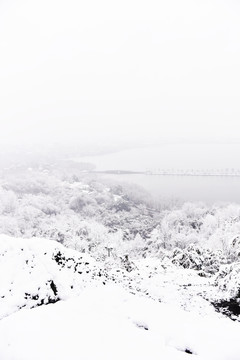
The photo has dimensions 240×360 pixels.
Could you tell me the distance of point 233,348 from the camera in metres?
5.73

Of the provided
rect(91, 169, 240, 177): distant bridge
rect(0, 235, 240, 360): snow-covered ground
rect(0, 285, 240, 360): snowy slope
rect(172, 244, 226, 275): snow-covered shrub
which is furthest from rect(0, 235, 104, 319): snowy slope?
rect(91, 169, 240, 177): distant bridge

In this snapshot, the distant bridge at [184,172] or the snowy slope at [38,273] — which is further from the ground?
the snowy slope at [38,273]

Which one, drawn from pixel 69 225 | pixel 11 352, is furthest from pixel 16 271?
pixel 69 225

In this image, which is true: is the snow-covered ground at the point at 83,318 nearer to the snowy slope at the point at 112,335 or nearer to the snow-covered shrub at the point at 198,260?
the snowy slope at the point at 112,335

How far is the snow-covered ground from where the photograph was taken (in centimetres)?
548

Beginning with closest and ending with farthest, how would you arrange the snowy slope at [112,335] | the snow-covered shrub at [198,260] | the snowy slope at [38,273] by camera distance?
the snowy slope at [112,335] < the snowy slope at [38,273] < the snow-covered shrub at [198,260]

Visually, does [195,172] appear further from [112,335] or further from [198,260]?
[112,335]

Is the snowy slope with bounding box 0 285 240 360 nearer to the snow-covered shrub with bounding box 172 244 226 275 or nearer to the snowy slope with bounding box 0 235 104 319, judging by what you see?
the snowy slope with bounding box 0 235 104 319

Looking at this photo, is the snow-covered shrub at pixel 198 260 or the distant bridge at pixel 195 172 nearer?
the snow-covered shrub at pixel 198 260

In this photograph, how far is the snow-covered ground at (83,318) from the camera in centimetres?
548

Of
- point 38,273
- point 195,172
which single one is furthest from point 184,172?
point 38,273

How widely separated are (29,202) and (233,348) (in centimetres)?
6086

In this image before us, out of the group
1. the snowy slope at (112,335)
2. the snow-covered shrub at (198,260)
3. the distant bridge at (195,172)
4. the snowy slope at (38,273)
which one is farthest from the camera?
the distant bridge at (195,172)

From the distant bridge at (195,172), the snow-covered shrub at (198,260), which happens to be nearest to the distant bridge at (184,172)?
the distant bridge at (195,172)
